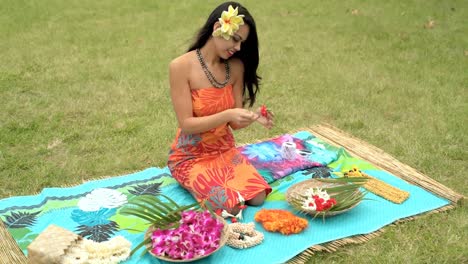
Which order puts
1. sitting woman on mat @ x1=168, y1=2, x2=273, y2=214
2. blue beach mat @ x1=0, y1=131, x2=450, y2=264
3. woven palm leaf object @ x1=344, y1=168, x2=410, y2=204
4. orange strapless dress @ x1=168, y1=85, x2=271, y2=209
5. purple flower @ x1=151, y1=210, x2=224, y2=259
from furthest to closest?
woven palm leaf object @ x1=344, y1=168, x2=410, y2=204 < orange strapless dress @ x1=168, y1=85, x2=271, y2=209 < sitting woman on mat @ x1=168, y1=2, x2=273, y2=214 < blue beach mat @ x1=0, y1=131, x2=450, y2=264 < purple flower @ x1=151, y1=210, x2=224, y2=259

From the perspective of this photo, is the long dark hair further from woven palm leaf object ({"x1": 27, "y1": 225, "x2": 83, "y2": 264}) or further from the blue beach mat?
woven palm leaf object ({"x1": 27, "y1": 225, "x2": 83, "y2": 264})

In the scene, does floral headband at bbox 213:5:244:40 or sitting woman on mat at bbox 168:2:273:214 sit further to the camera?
sitting woman on mat at bbox 168:2:273:214

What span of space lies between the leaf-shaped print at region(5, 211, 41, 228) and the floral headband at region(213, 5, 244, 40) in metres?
1.56

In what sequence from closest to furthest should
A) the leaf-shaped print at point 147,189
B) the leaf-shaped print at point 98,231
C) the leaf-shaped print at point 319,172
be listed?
the leaf-shaped print at point 98,231, the leaf-shaped print at point 147,189, the leaf-shaped print at point 319,172

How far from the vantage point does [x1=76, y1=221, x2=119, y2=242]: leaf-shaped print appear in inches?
123

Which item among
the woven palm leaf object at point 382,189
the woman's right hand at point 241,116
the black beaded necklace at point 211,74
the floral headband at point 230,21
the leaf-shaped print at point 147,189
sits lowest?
the woven palm leaf object at point 382,189

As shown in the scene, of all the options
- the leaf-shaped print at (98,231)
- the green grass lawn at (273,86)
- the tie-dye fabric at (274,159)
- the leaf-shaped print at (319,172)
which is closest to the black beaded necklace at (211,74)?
the green grass lawn at (273,86)

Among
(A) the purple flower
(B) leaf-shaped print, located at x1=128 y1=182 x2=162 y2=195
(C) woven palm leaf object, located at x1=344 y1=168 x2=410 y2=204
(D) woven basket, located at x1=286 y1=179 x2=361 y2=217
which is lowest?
(C) woven palm leaf object, located at x1=344 y1=168 x2=410 y2=204

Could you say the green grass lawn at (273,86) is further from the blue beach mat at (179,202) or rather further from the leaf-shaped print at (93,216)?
the leaf-shaped print at (93,216)

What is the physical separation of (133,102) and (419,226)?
306 cm

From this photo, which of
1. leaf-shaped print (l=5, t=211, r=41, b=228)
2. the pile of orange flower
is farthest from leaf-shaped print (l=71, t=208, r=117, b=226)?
the pile of orange flower

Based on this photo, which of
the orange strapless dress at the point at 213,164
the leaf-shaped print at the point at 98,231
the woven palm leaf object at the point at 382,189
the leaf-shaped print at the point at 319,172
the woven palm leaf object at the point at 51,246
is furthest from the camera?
the leaf-shaped print at the point at 319,172

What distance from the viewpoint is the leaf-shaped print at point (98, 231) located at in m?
3.12

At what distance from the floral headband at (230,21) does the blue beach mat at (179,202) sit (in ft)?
3.62
